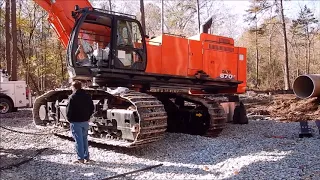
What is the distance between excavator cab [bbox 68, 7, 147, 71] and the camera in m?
8.10

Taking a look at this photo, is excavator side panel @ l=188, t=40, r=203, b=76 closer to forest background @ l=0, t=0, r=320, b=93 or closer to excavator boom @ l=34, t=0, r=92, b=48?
excavator boom @ l=34, t=0, r=92, b=48

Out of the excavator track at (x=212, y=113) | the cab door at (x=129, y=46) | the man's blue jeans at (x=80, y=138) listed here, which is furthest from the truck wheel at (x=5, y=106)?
the man's blue jeans at (x=80, y=138)

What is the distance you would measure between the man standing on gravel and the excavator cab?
1.50m

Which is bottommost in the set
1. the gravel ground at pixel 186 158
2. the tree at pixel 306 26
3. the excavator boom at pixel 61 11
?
the gravel ground at pixel 186 158

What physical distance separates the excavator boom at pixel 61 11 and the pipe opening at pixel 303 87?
8196 millimetres

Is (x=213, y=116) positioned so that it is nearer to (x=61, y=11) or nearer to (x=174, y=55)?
(x=174, y=55)

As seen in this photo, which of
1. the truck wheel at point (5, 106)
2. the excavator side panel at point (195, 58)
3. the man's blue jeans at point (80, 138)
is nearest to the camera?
the man's blue jeans at point (80, 138)

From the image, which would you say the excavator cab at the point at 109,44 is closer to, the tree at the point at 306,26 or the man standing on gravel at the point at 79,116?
the man standing on gravel at the point at 79,116

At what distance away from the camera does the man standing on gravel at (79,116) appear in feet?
21.9

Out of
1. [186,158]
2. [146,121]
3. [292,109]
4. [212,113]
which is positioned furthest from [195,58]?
[292,109]

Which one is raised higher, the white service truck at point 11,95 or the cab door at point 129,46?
the cab door at point 129,46

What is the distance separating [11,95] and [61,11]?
368 inches

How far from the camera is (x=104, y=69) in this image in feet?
26.1

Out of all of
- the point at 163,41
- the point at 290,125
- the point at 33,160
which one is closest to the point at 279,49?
the point at 290,125
